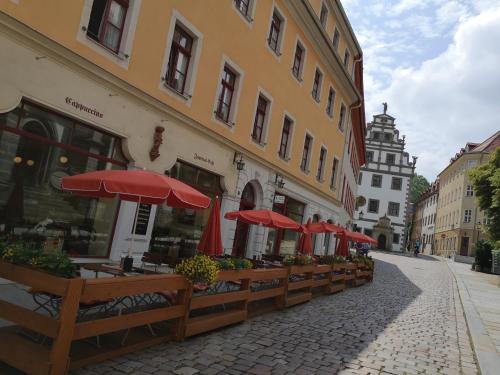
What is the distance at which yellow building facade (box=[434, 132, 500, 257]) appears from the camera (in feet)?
178

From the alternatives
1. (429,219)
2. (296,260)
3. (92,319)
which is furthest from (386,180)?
(92,319)

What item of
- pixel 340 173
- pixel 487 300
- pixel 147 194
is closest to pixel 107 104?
pixel 147 194

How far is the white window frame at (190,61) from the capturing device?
11.0 m

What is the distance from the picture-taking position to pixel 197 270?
236 inches

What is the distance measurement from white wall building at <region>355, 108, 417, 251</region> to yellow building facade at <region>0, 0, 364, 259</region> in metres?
41.8

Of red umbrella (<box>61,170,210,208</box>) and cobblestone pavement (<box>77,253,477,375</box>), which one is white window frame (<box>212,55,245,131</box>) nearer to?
cobblestone pavement (<box>77,253,477,375</box>)

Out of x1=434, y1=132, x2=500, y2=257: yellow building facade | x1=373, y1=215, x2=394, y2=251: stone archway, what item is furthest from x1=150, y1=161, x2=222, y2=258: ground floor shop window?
x1=373, y1=215, x2=394, y2=251: stone archway

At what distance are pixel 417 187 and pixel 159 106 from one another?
99785 millimetres

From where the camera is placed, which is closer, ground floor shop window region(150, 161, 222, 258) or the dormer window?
the dormer window

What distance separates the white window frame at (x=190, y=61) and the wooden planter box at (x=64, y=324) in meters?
6.94

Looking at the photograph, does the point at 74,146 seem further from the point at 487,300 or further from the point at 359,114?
the point at 359,114

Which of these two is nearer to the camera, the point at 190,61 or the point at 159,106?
the point at 159,106

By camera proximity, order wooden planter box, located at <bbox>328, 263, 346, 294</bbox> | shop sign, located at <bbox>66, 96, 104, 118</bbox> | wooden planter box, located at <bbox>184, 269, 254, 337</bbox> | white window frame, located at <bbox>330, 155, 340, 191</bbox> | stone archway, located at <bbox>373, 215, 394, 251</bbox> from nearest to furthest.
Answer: wooden planter box, located at <bbox>184, 269, 254, 337</bbox>
shop sign, located at <bbox>66, 96, 104, 118</bbox>
wooden planter box, located at <bbox>328, 263, 346, 294</bbox>
white window frame, located at <bbox>330, 155, 340, 191</bbox>
stone archway, located at <bbox>373, 215, 394, 251</bbox>

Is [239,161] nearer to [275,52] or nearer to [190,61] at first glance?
[190,61]
